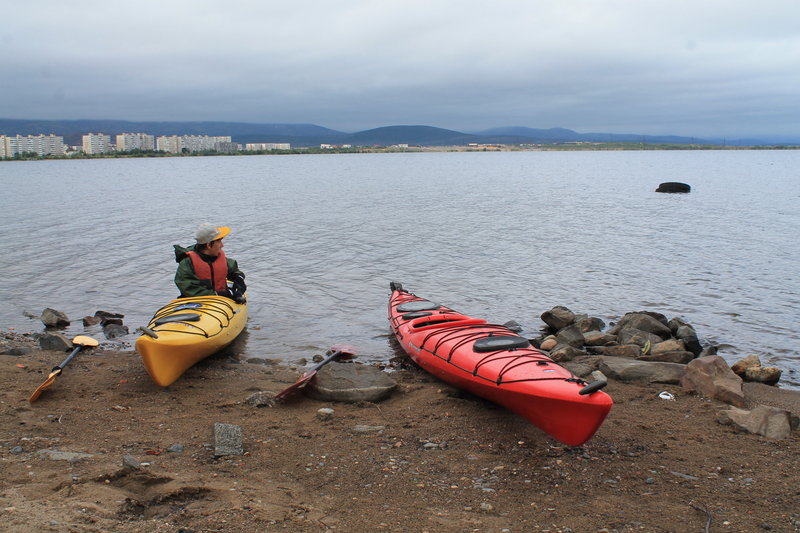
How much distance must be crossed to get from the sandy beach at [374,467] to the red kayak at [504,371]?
0.23 m

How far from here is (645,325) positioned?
1006 cm

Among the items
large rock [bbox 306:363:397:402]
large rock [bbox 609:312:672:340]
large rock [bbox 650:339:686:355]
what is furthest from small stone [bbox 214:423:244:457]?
large rock [bbox 609:312:672:340]

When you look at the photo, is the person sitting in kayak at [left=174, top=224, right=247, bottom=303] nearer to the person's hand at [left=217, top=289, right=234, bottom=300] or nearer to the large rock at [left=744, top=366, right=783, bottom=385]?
the person's hand at [left=217, top=289, right=234, bottom=300]

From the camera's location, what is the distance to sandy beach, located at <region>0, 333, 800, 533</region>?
421 cm

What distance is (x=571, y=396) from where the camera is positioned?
542 cm

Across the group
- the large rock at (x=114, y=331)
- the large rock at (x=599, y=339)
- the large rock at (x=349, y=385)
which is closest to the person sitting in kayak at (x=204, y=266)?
the large rock at (x=114, y=331)

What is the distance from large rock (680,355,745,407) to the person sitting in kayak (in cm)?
647

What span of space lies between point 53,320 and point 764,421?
10.5 meters

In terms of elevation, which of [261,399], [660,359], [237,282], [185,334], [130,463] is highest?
[237,282]

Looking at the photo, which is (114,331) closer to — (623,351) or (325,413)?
(325,413)

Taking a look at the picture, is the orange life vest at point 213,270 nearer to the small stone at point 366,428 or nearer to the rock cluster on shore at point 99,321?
the rock cluster on shore at point 99,321

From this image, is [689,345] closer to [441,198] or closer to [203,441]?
[203,441]

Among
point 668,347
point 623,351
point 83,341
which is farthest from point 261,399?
point 668,347

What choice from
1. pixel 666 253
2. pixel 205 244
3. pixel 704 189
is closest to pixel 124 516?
pixel 205 244
